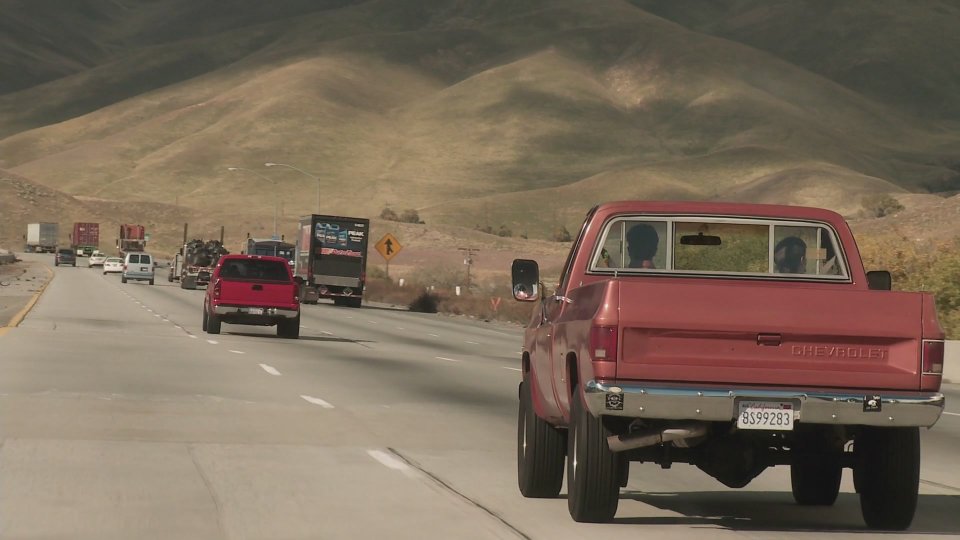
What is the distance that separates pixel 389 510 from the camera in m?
10.6

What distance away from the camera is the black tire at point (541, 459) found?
11203 millimetres

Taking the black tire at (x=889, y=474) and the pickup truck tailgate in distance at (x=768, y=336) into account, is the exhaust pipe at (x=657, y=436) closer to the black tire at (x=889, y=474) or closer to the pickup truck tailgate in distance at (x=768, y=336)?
the pickup truck tailgate in distance at (x=768, y=336)

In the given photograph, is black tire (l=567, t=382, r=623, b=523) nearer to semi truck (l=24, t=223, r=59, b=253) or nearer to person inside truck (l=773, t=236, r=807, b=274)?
person inside truck (l=773, t=236, r=807, b=274)

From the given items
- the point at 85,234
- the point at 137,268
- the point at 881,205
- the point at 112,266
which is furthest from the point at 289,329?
the point at 85,234

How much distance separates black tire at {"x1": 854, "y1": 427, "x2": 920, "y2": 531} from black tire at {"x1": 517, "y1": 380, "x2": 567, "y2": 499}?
2.05m

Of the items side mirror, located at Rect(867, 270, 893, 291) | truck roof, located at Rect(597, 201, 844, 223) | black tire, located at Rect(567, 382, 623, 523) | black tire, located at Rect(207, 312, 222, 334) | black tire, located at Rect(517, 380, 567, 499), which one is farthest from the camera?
black tire, located at Rect(207, 312, 222, 334)

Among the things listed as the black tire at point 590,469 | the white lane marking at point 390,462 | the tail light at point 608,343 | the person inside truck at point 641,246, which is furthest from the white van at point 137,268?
the tail light at point 608,343

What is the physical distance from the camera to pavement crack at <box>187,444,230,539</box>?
9.66 m

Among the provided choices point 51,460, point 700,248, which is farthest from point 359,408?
point 700,248

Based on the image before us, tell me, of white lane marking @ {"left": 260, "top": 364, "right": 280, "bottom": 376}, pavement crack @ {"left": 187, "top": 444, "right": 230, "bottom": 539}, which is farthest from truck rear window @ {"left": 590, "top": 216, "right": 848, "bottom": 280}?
white lane marking @ {"left": 260, "top": 364, "right": 280, "bottom": 376}

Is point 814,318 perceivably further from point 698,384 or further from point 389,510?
point 389,510

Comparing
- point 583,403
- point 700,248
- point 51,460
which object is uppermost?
point 700,248

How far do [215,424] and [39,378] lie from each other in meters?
6.03

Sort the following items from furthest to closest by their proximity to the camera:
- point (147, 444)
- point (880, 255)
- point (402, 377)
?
1. point (880, 255)
2. point (402, 377)
3. point (147, 444)
